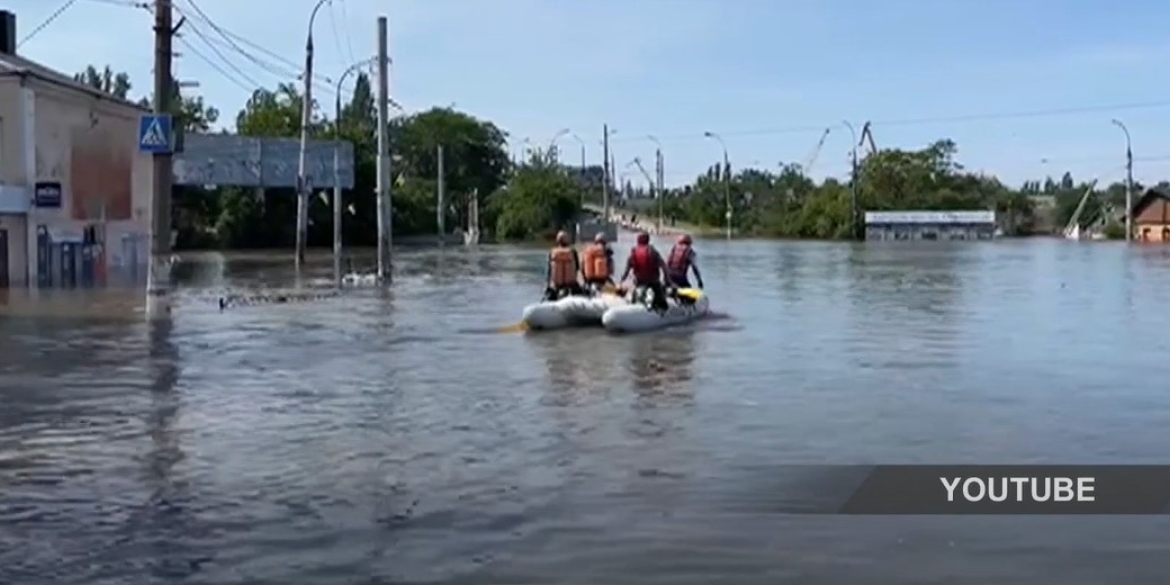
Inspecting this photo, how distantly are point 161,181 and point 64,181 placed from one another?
661 inches

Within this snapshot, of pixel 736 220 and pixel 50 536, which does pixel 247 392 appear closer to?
pixel 50 536

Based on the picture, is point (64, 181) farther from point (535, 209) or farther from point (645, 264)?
point (535, 209)

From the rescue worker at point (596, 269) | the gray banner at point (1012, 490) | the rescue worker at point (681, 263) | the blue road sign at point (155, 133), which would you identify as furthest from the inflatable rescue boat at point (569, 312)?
the gray banner at point (1012, 490)

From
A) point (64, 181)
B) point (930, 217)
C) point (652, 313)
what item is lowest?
point (652, 313)

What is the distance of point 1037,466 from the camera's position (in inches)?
504

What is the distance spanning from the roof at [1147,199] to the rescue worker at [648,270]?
120110 millimetres

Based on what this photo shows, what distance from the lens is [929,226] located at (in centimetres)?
15100

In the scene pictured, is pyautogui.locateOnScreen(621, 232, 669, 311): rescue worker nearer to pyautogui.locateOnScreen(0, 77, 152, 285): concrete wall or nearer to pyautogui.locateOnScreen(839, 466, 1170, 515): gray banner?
pyautogui.locateOnScreen(839, 466, 1170, 515): gray banner

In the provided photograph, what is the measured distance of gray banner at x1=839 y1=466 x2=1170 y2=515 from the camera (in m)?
11.1

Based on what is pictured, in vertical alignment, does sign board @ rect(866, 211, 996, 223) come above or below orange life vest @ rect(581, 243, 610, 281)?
above

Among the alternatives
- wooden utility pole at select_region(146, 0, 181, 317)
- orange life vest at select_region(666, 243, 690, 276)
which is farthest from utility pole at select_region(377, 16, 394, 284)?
orange life vest at select_region(666, 243, 690, 276)

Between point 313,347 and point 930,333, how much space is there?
33.9 ft

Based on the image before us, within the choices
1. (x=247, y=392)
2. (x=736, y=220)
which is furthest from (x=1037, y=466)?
(x=736, y=220)

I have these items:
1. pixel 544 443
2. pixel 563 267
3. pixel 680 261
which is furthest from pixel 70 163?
pixel 544 443
